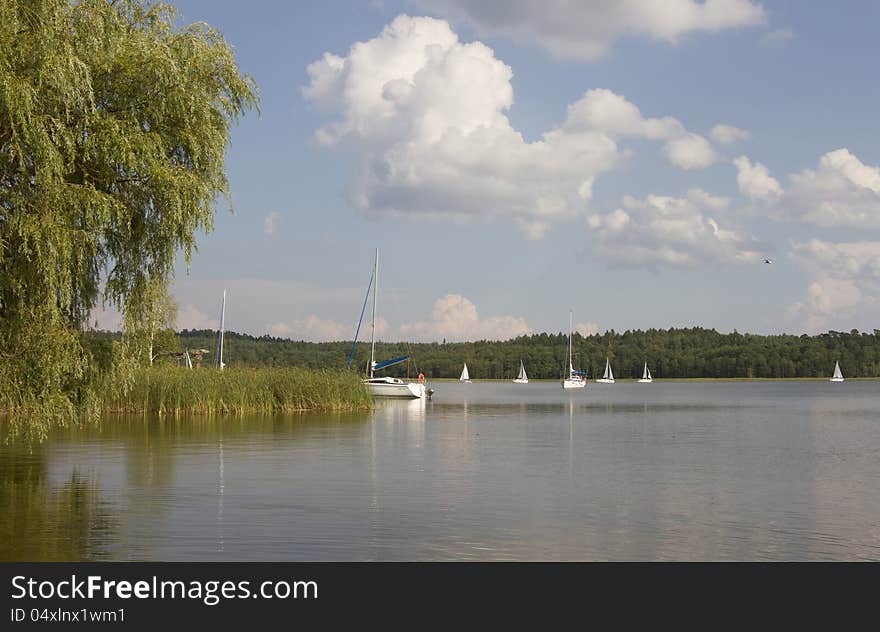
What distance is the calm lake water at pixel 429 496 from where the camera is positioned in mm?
14406

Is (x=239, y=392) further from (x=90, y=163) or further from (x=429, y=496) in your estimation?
(x=90, y=163)

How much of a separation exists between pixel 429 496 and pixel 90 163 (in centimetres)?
923

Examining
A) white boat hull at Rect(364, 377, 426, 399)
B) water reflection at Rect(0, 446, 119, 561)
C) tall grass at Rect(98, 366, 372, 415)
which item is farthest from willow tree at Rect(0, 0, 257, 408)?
white boat hull at Rect(364, 377, 426, 399)

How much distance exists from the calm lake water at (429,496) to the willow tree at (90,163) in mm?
3365

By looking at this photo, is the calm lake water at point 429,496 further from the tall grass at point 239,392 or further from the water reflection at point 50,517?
the tall grass at point 239,392

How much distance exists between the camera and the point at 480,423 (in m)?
45.9

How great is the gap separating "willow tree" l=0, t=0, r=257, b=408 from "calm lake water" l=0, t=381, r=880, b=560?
336 cm

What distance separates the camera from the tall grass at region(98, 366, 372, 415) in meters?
40.6

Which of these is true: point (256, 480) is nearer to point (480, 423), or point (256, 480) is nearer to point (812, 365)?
point (480, 423)

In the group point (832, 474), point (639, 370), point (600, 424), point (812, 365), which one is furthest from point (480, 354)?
point (832, 474)

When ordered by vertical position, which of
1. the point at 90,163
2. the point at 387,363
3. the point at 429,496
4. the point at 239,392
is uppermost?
the point at 90,163

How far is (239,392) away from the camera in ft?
140

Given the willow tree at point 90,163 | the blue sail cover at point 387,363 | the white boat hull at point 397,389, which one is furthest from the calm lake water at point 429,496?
the blue sail cover at point 387,363

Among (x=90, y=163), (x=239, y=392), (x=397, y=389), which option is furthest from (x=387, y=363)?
(x=90, y=163)
